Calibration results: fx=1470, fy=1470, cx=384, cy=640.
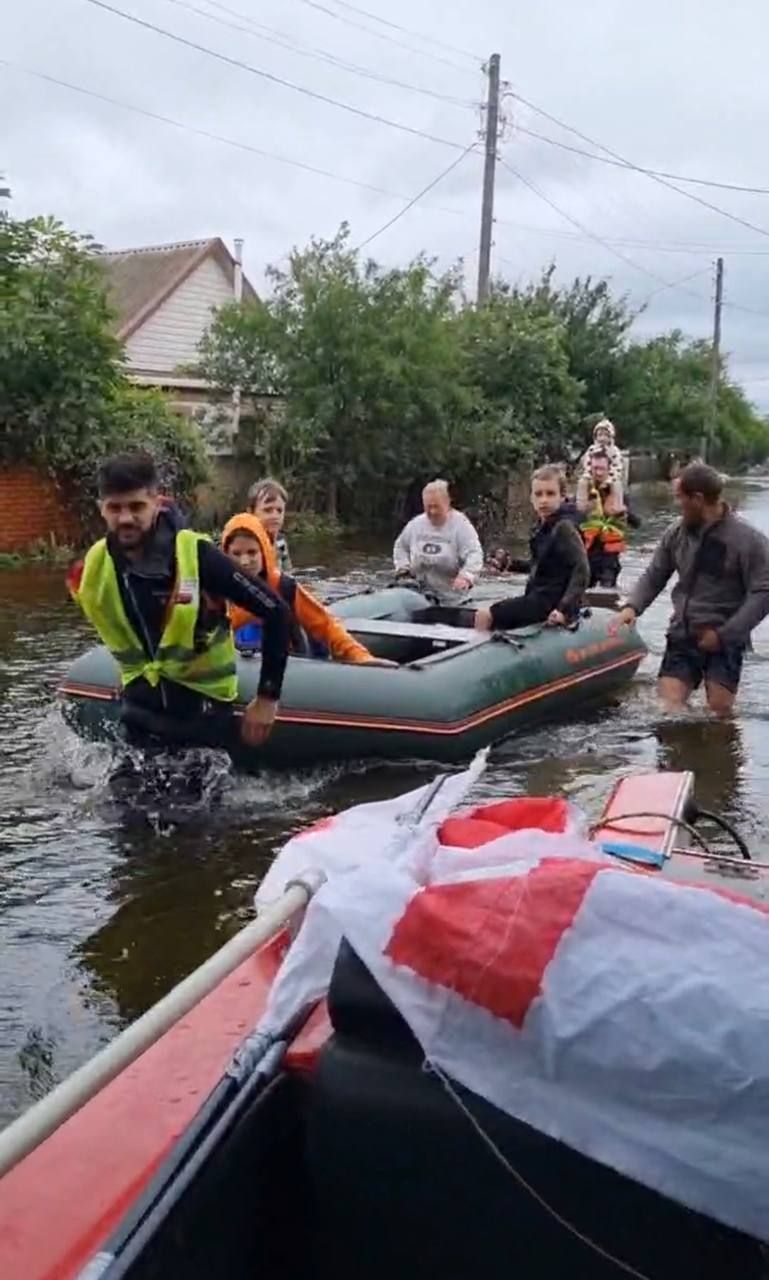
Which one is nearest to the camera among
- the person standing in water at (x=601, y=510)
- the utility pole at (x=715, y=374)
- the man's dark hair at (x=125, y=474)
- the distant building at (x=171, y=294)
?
the man's dark hair at (x=125, y=474)

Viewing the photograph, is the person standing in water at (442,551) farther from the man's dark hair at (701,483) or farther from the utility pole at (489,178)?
the utility pole at (489,178)

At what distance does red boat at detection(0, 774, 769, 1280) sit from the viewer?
6.49ft

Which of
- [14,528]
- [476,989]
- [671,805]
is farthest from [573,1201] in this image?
[14,528]

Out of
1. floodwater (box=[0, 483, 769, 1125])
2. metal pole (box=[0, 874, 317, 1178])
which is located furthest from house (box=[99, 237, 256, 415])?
metal pole (box=[0, 874, 317, 1178])

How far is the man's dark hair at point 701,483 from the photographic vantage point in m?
7.60

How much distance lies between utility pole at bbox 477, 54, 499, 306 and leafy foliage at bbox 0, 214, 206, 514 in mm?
11560

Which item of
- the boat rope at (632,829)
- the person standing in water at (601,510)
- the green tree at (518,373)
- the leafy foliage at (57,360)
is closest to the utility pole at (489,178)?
the green tree at (518,373)

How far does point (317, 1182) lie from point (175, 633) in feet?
12.2

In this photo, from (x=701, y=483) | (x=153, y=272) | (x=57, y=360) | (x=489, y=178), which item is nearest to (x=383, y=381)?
(x=57, y=360)

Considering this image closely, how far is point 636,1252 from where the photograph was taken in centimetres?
201

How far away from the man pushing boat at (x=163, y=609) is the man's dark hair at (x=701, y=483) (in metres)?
2.79

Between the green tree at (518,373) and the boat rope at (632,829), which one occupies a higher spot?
the green tree at (518,373)

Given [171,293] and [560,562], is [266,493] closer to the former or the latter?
[560,562]

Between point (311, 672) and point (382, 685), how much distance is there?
0.37 meters
